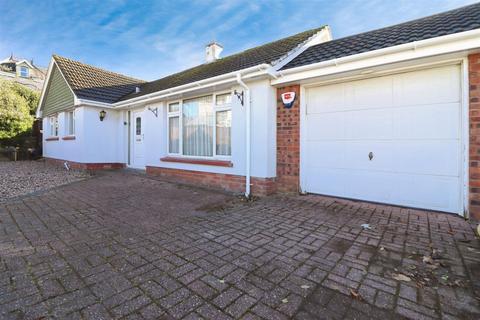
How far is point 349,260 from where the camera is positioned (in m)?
2.55

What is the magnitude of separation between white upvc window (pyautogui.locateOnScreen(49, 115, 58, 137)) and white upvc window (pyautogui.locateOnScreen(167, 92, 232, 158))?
346 inches

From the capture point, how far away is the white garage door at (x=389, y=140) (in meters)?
4.00

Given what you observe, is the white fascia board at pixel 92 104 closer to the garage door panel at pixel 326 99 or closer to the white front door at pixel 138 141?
the white front door at pixel 138 141

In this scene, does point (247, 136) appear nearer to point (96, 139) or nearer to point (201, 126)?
point (201, 126)

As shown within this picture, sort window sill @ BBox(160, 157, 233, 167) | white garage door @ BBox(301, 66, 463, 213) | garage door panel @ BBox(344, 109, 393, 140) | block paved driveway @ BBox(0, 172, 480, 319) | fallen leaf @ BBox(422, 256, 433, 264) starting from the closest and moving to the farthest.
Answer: block paved driveway @ BBox(0, 172, 480, 319) < fallen leaf @ BBox(422, 256, 433, 264) < white garage door @ BBox(301, 66, 463, 213) < garage door panel @ BBox(344, 109, 393, 140) < window sill @ BBox(160, 157, 233, 167)

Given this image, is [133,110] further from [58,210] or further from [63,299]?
[63,299]

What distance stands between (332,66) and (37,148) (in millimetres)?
18328

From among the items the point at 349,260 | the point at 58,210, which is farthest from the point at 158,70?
the point at 349,260

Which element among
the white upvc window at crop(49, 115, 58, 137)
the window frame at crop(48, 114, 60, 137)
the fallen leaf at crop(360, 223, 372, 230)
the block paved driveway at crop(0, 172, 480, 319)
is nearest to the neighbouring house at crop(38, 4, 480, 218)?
the block paved driveway at crop(0, 172, 480, 319)

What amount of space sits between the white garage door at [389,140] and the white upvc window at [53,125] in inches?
526

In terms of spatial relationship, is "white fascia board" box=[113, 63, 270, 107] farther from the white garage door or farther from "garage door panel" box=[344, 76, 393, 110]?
"garage door panel" box=[344, 76, 393, 110]

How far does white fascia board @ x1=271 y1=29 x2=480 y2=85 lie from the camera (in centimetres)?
357

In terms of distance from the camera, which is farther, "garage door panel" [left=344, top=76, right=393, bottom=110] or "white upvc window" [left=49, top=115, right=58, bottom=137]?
"white upvc window" [left=49, top=115, right=58, bottom=137]

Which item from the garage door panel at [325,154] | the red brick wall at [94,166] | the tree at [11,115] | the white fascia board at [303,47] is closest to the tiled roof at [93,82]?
the red brick wall at [94,166]
